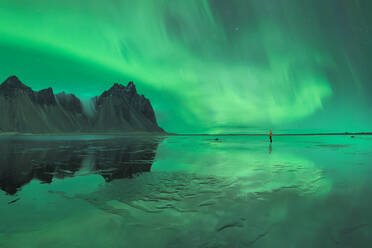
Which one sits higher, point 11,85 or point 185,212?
point 11,85

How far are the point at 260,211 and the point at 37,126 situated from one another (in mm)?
213478

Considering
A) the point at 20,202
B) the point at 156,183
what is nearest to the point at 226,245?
the point at 156,183

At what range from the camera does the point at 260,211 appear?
543cm

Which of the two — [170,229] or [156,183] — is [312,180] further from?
[170,229]

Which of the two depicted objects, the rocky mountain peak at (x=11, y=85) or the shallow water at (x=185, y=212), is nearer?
the shallow water at (x=185, y=212)

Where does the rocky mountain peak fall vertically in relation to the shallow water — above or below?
above

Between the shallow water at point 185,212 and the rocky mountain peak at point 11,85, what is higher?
the rocky mountain peak at point 11,85

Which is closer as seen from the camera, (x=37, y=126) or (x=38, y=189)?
(x=38, y=189)

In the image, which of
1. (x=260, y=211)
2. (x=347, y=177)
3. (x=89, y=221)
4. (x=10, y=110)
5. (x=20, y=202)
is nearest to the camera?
(x=89, y=221)

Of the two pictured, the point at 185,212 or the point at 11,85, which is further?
the point at 11,85

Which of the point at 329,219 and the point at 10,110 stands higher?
the point at 10,110

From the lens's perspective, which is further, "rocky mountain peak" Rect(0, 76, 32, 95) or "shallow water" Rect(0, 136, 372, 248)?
"rocky mountain peak" Rect(0, 76, 32, 95)

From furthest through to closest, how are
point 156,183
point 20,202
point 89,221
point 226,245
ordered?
point 156,183 < point 20,202 < point 89,221 < point 226,245

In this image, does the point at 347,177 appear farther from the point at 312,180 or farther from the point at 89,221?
the point at 89,221
